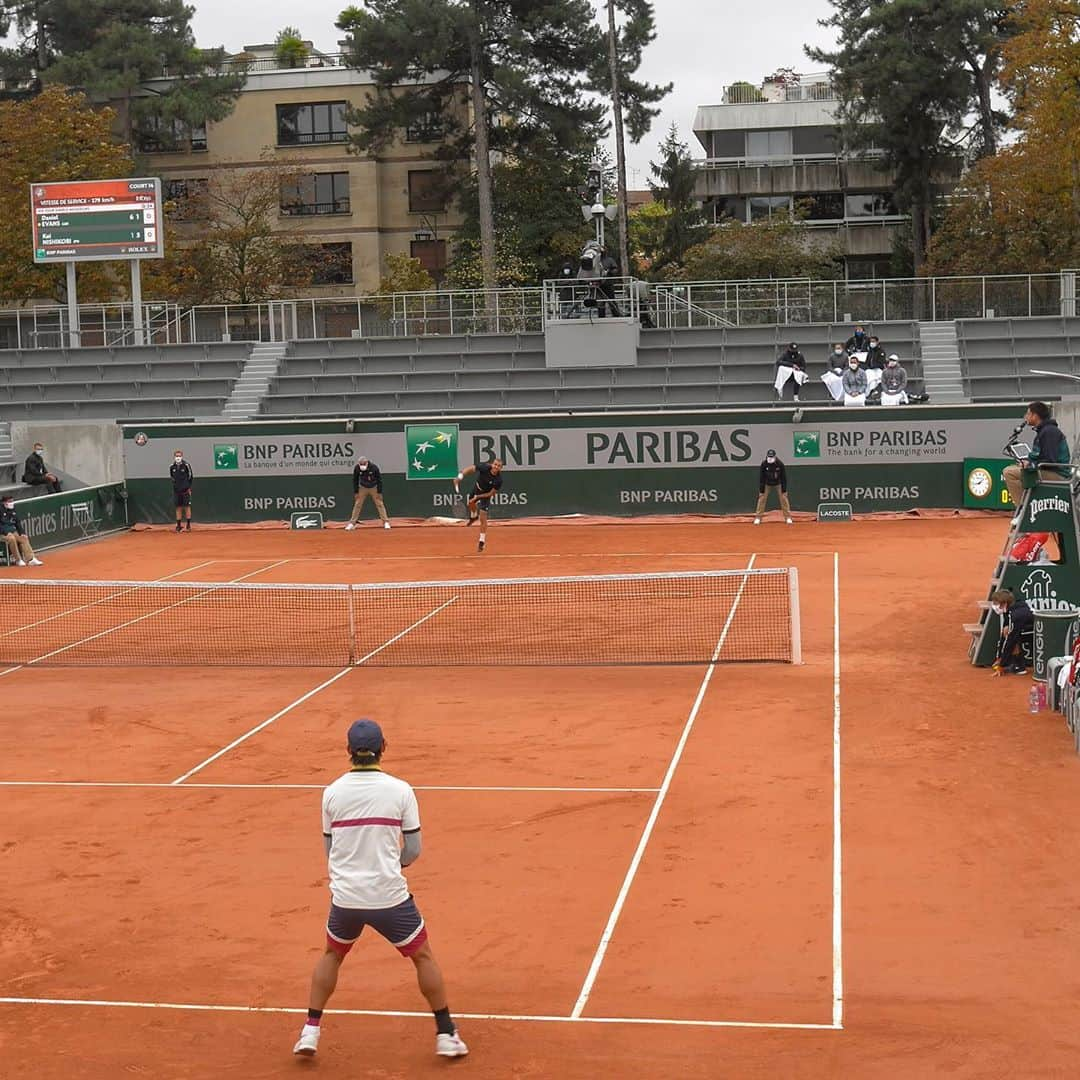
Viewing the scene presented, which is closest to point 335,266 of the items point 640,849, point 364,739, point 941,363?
point 941,363

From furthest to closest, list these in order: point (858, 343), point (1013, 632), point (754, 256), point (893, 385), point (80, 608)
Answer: point (754, 256)
point (858, 343)
point (893, 385)
point (80, 608)
point (1013, 632)

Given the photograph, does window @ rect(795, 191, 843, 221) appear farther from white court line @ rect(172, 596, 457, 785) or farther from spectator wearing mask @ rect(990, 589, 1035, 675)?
spectator wearing mask @ rect(990, 589, 1035, 675)

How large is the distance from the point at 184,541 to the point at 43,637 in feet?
38.1

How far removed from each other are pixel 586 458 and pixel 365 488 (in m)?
5.04

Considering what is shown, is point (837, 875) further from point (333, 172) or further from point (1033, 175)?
point (333, 172)

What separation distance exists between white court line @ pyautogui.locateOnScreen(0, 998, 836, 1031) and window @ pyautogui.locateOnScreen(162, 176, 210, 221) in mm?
52172

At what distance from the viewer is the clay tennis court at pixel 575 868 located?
8.82m

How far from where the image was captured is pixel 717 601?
23.8 m

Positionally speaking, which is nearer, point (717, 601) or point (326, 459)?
point (717, 601)

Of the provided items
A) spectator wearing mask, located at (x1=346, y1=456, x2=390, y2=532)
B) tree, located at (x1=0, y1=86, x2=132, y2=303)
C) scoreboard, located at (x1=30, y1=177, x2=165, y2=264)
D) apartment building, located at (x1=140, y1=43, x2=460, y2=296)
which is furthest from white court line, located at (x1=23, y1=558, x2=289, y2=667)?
apartment building, located at (x1=140, y1=43, x2=460, y2=296)

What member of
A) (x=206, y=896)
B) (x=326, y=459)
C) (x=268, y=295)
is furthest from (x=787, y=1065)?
(x=268, y=295)

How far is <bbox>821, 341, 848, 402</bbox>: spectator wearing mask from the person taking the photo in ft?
122

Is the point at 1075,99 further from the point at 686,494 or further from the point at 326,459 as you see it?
the point at 326,459

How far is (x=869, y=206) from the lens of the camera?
230ft
